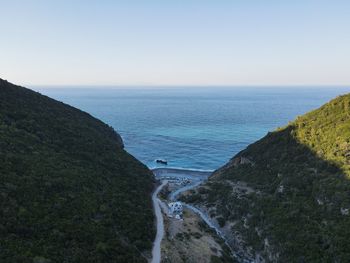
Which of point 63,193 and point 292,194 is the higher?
point 63,193

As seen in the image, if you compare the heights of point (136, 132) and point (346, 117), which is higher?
point (346, 117)

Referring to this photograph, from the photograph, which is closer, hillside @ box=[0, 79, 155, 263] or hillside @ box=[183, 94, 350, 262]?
hillside @ box=[0, 79, 155, 263]

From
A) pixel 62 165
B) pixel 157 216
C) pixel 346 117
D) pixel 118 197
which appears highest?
pixel 346 117

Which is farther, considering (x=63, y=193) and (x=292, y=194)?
(x=292, y=194)

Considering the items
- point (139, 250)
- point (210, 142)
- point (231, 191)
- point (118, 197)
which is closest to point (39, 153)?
point (118, 197)

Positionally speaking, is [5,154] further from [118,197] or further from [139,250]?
[139,250]
